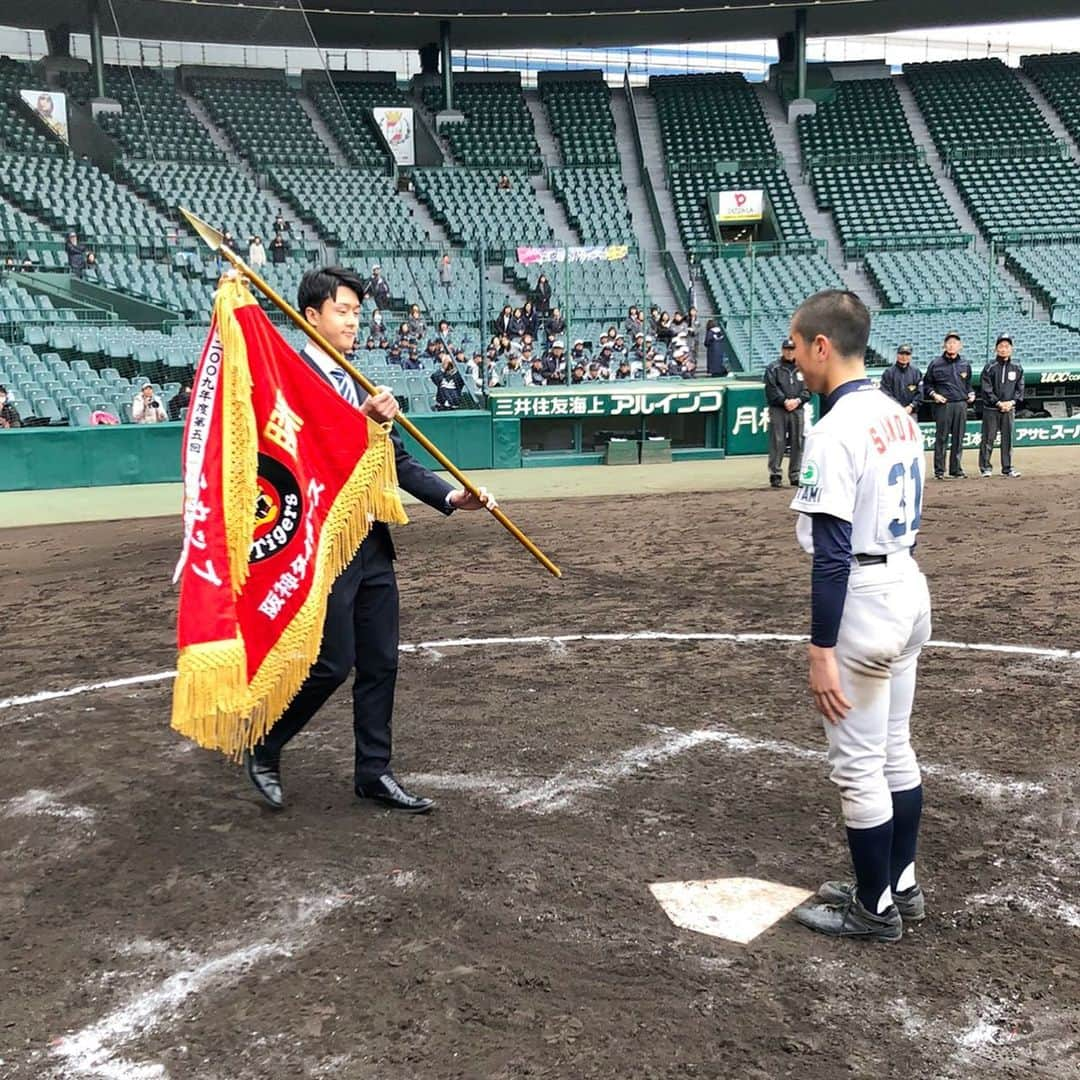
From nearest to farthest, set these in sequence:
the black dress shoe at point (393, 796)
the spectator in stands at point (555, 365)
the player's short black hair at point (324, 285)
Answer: the player's short black hair at point (324, 285) < the black dress shoe at point (393, 796) < the spectator in stands at point (555, 365)

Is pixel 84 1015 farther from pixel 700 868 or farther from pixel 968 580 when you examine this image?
pixel 968 580

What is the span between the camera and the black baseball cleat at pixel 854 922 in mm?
3727

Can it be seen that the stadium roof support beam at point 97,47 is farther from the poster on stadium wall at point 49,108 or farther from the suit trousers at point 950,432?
the suit trousers at point 950,432

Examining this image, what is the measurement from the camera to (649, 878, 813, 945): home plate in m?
3.84

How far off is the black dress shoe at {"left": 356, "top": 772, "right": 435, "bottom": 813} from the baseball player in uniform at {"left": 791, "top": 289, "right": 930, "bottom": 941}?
6.18ft

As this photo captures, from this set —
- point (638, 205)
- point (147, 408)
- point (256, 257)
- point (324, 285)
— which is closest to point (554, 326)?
point (256, 257)

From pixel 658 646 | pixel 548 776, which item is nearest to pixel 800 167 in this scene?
pixel 658 646

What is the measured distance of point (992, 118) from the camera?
38625 mm

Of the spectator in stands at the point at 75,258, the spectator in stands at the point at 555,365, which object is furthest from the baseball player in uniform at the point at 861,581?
the spectator in stands at the point at 75,258

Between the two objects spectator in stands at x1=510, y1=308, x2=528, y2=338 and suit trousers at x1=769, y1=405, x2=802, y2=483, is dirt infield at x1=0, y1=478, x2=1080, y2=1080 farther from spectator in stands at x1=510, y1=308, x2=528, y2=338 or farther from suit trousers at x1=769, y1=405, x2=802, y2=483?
spectator in stands at x1=510, y1=308, x2=528, y2=338

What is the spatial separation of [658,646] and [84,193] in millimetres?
25427

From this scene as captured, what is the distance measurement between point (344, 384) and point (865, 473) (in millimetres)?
2469

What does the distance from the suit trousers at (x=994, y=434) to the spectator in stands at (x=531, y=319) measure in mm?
8452

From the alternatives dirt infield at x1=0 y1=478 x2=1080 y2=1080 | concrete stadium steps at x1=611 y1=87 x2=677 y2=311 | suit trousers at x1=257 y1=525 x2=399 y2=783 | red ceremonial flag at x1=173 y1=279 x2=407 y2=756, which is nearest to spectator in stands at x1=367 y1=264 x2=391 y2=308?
concrete stadium steps at x1=611 y1=87 x2=677 y2=311
